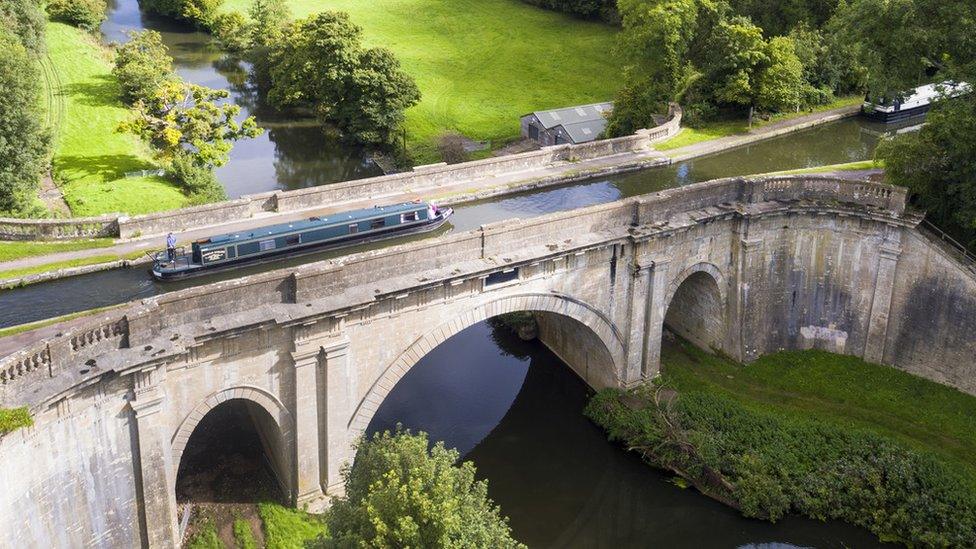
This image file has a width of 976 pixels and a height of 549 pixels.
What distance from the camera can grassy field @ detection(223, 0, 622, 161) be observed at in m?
74.2

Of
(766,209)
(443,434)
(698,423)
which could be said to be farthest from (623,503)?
(766,209)

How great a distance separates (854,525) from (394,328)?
18.9 m

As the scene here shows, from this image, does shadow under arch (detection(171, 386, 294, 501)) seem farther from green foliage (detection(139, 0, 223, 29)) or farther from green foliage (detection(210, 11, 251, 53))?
Answer: green foliage (detection(139, 0, 223, 29))

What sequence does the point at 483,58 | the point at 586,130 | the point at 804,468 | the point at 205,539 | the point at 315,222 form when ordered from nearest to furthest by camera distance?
the point at 205,539, the point at 804,468, the point at 315,222, the point at 586,130, the point at 483,58

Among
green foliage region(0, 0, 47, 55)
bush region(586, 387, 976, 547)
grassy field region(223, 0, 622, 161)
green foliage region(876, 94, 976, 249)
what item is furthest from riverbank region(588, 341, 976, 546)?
green foliage region(0, 0, 47, 55)

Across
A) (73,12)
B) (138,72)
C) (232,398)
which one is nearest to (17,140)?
A: (138,72)

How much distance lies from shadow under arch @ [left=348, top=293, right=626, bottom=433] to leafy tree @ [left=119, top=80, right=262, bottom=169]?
28.3 m

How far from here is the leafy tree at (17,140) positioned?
141ft

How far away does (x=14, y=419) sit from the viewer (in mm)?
20625

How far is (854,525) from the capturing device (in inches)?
1252

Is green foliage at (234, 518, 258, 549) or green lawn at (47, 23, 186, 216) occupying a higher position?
green lawn at (47, 23, 186, 216)

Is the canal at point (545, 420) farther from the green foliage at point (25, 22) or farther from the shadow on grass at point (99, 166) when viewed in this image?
the green foliage at point (25, 22)

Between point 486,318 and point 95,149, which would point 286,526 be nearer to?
point 486,318

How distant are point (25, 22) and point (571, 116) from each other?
159 ft
